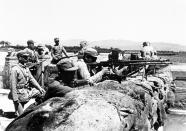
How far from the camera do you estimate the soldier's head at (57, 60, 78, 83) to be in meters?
4.63

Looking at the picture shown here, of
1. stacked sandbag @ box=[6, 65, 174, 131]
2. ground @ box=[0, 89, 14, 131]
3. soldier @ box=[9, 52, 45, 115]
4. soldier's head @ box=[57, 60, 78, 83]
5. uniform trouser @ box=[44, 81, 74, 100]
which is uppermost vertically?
soldier's head @ box=[57, 60, 78, 83]

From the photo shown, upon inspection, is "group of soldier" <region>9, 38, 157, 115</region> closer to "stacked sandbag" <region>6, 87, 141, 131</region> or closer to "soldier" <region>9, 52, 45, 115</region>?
"soldier" <region>9, 52, 45, 115</region>

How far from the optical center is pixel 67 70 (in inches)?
182

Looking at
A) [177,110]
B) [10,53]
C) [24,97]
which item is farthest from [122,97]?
[177,110]

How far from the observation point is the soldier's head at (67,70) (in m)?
4.63

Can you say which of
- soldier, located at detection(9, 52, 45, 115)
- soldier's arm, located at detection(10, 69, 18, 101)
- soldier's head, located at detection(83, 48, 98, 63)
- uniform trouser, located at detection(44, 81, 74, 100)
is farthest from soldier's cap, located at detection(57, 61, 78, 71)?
soldier's arm, located at detection(10, 69, 18, 101)

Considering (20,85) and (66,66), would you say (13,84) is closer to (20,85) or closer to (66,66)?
(20,85)

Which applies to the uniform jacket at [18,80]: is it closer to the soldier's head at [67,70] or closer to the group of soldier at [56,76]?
the group of soldier at [56,76]

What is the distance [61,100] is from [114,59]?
4814 mm

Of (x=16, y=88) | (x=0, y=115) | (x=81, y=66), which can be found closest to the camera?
(x=81, y=66)

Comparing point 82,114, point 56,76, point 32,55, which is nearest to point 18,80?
point 56,76

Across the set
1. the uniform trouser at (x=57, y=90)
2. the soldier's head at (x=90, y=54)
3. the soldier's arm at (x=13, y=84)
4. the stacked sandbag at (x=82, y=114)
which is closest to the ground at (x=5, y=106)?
the soldier's arm at (x=13, y=84)

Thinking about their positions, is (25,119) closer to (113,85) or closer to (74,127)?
(74,127)

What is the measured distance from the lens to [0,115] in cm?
767
